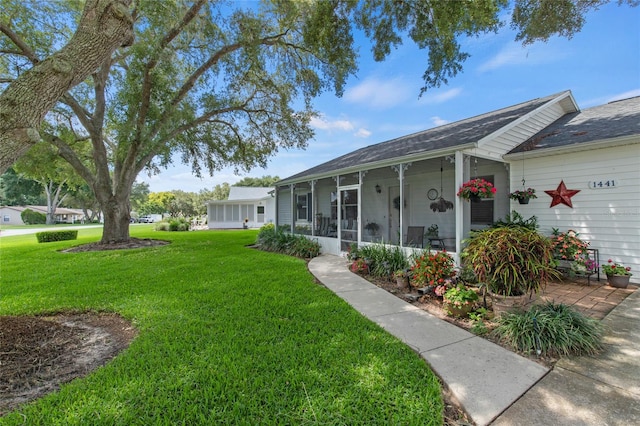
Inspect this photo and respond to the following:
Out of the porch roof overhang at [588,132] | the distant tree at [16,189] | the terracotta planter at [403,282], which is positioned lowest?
the terracotta planter at [403,282]

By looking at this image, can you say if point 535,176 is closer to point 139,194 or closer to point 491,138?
point 491,138

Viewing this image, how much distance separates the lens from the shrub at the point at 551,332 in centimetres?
307

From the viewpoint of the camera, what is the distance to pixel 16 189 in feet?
139

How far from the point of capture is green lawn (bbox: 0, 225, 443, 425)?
2131 mm

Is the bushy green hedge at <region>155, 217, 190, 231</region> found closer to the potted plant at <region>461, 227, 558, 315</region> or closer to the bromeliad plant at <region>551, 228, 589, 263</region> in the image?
the potted plant at <region>461, 227, 558, 315</region>

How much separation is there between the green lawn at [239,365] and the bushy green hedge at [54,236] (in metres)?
13.8

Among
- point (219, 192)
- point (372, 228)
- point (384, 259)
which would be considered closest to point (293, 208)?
point (372, 228)

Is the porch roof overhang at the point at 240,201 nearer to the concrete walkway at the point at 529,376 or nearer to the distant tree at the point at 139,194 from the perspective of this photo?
the concrete walkway at the point at 529,376

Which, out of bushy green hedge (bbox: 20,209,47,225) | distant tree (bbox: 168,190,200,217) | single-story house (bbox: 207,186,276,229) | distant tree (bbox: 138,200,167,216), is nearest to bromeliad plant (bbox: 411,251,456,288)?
single-story house (bbox: 207,186,276,229)

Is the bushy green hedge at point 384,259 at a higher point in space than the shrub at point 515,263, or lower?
lower

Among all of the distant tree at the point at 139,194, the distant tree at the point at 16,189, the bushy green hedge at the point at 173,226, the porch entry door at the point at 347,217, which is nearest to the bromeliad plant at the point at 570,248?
the porch entry door at the point at 347,217

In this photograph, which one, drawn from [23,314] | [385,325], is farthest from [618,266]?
[23,314]

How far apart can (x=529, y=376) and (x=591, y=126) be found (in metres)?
7.40

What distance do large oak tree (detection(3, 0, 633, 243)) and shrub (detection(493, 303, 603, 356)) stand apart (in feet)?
19.5
